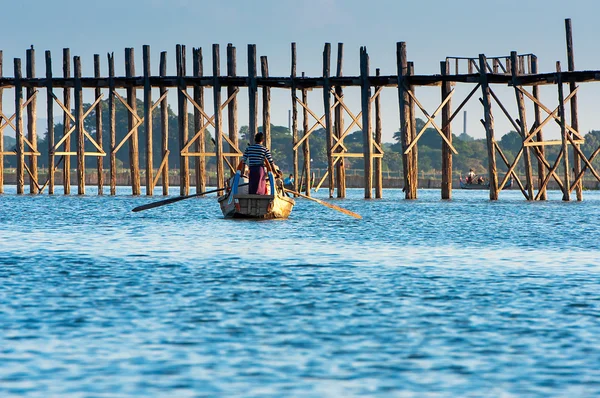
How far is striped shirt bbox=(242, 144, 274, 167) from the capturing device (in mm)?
25328

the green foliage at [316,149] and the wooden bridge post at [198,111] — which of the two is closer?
the wooden bridge post at [198,111]

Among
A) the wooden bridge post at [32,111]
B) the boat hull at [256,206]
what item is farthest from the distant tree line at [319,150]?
the boat hull at [256,206]

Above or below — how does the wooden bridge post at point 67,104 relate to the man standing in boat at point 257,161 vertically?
above

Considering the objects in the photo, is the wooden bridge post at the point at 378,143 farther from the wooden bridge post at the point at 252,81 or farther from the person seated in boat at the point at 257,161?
the person seated in boat at the point at 257,161

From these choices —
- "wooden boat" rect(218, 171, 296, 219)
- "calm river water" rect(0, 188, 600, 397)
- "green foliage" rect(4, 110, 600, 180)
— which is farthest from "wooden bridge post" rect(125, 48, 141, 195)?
"green foliage" rect(4, 110, 600, 180)

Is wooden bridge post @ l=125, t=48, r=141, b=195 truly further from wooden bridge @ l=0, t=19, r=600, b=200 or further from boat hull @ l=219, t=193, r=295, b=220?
boat hull @ l=219, t=193, r=295, b=220

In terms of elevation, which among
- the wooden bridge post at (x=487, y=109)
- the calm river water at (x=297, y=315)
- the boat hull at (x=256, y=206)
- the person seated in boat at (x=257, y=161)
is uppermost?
the wooden bridge post at (x=487, y=109)

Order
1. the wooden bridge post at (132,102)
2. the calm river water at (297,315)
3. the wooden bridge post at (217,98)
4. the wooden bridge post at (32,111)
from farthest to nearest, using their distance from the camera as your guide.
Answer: the wooden bridge post at (32,111)
the wooden bridge post at (132,102)
the wooden bridge post at (217,98)
the calm river water at (297,315)

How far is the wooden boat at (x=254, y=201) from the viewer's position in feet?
88.7

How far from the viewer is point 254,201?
27422 millimetres

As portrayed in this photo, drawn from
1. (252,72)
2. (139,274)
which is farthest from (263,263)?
(252,72)

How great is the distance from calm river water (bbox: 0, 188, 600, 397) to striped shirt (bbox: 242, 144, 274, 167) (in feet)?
8.49

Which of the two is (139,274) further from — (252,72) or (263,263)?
(252,72)

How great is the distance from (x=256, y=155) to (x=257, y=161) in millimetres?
160
